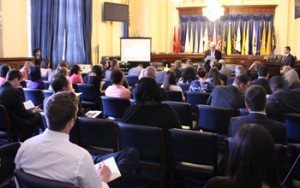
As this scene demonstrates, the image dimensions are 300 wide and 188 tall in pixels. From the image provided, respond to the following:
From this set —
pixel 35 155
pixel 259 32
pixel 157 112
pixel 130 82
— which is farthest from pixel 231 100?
pixel 259 32

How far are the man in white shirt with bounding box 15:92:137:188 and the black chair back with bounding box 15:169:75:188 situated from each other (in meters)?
0.06

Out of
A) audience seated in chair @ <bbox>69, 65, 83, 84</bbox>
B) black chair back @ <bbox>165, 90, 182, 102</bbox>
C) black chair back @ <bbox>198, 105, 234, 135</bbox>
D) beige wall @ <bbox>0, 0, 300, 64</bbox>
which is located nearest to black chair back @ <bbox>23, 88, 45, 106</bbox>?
audience seated in chair @ <bbox>69, 65, 83, 84</bbox>

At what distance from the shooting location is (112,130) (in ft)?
11.3

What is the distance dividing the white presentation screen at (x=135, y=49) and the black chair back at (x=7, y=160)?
1078 centimetres

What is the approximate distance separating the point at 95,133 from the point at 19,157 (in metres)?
1.42

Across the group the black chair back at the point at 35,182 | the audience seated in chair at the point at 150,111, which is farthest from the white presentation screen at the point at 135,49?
the black chair back at the point at 35,182

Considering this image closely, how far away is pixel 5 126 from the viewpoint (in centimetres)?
429

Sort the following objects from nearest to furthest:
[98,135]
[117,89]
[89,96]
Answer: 1. [98,135]
2. [117,89]
3. [89,96]

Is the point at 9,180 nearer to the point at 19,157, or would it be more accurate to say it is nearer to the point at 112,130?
the point at 19,157

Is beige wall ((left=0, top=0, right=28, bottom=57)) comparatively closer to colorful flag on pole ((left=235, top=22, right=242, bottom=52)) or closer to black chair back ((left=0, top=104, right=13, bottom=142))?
black chair back ((left=0, top=104, right=13, bottom=142))

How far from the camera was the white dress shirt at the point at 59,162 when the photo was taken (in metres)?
1.98

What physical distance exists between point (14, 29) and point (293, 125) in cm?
745

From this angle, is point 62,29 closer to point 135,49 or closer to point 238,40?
point 135,49

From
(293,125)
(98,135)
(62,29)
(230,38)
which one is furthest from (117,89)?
(230,38)
